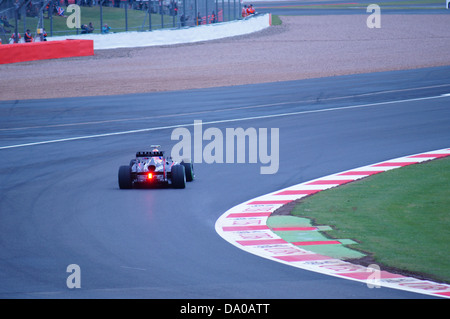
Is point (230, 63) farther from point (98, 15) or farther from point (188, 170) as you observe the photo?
point (188, 170)

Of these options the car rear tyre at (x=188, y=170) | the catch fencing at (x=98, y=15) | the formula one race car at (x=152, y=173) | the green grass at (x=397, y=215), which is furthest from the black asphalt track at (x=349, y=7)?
the formula one race car at (x=152, y=173)

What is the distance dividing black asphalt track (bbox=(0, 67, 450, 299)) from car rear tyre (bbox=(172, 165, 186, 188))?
15cm

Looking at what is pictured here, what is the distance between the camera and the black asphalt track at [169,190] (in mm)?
7375

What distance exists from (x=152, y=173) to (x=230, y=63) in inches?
882

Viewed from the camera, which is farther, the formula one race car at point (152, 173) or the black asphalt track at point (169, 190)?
the formula one race car at point (152, 173)

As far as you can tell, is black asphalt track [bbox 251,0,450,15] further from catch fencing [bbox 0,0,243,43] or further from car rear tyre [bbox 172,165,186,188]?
car rear tyre [bbox 172,165,186,188]

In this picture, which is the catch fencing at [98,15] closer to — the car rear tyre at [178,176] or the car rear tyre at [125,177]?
the car rear tyre at [125,177]

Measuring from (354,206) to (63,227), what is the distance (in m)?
4.29

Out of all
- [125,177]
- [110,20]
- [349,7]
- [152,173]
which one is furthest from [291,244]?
[349,7]

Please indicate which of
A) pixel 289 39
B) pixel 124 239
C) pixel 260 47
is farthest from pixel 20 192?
pixel 289 39

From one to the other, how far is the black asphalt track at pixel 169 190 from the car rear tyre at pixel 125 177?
0.65 feet

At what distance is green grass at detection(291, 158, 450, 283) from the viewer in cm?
819

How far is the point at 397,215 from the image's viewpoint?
10.3m

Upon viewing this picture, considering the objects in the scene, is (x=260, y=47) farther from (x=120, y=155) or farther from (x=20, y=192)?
(x=20, y=192)
